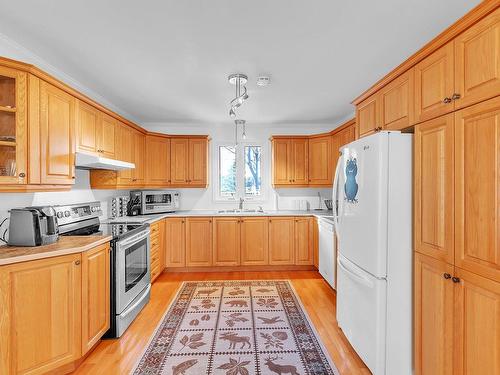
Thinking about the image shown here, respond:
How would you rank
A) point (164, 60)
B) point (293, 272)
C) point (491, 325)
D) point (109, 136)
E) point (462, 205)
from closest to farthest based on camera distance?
point (491, 325) → point (462, 205) → point (164, 60) → point (109, 136) → point (293, 272)

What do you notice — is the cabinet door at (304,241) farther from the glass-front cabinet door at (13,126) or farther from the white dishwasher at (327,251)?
the glass-front cabinet door at (13,126)

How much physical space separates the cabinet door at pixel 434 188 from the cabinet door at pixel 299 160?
114 inches

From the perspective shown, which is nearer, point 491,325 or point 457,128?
point 491,325

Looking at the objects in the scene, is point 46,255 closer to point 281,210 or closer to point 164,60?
point 164,60

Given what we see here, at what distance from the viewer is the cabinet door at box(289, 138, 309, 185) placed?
4.65 meters

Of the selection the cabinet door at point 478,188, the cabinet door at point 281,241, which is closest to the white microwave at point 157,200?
the cabinet door at point 281,241

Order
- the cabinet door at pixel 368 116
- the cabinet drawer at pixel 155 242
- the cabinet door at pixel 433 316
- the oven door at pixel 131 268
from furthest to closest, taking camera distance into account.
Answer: the cabinet drawer at pixel 155 242
the oven door at pixel 131 268
the cabinet door at pixel 368 116
the cabinet door at pixel 433 316

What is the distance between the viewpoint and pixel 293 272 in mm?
4277

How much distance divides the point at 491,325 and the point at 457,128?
A: 96 cm

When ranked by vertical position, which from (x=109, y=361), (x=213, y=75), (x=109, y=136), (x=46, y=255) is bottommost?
(x=109, y=361)

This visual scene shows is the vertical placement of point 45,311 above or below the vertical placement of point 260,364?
above

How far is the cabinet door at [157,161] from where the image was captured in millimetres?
4332

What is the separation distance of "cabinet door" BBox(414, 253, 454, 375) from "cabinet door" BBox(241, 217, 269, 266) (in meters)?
2.69

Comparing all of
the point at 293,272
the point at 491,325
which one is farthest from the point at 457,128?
the point at 293,272
